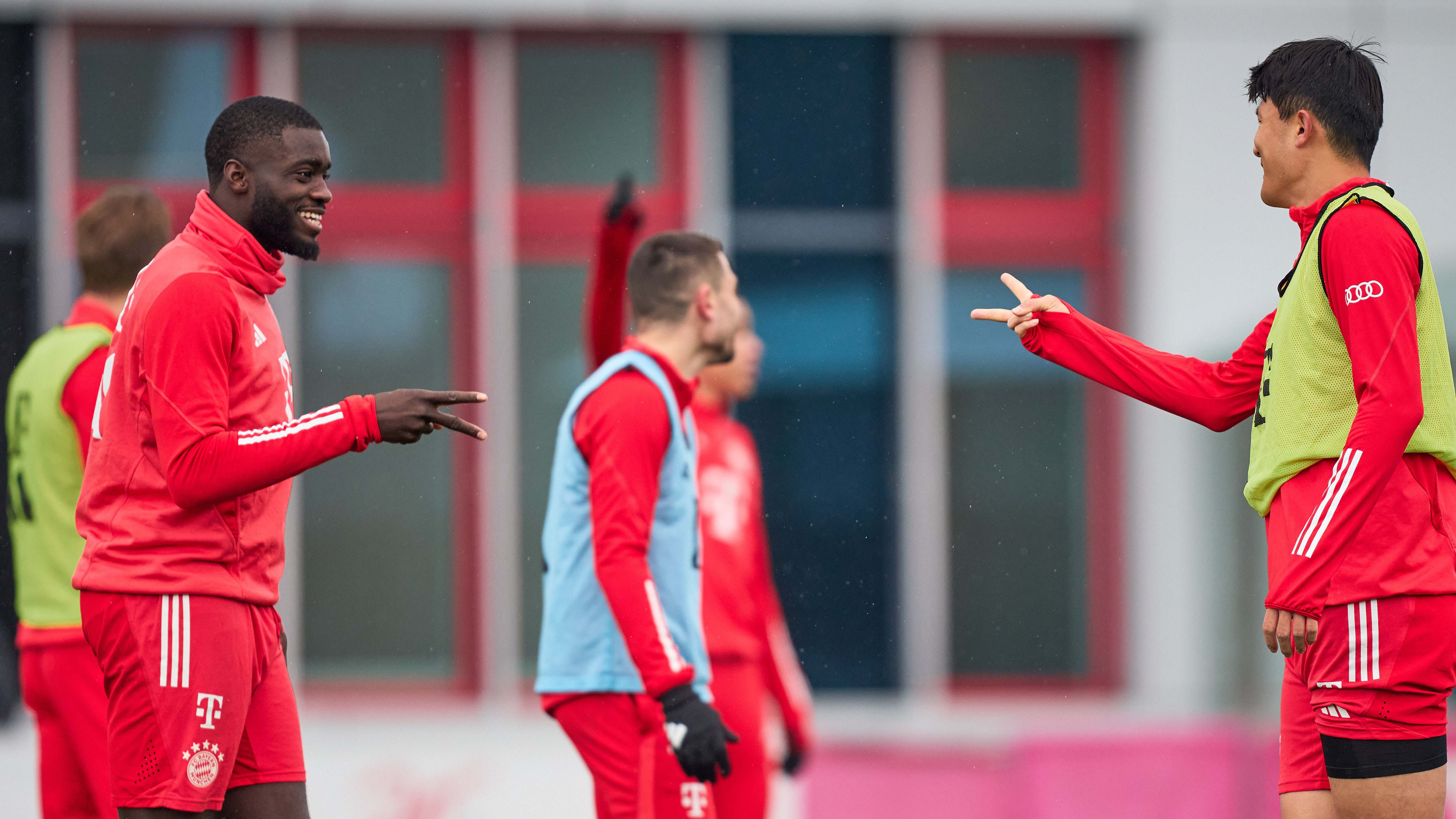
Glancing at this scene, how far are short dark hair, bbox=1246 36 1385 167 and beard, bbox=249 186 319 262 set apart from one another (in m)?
1.99

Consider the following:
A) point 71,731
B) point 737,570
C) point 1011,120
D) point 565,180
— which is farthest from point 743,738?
Result: point 1011,120

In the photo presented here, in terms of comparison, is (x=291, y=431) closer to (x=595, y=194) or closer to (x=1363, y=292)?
(x=1363, y=292)

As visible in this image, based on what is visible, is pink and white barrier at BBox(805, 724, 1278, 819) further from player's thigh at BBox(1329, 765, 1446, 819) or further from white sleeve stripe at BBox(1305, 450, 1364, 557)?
white sleeve stripe at BBox(1305, 450, 1364, 557)

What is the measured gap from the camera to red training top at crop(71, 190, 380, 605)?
2.77 meters

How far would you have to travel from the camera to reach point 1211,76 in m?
8.16

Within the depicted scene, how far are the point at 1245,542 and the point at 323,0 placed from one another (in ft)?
18.0

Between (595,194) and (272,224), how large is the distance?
5355mm

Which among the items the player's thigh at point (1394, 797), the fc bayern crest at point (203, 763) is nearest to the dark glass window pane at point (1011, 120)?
the player's thigh at point (1394, 797)

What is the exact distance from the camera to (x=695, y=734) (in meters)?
3.34

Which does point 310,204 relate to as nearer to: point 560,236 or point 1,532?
point 560,236

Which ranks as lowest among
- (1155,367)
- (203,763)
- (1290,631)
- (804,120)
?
(203,763)

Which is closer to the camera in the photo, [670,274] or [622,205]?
[670,274]

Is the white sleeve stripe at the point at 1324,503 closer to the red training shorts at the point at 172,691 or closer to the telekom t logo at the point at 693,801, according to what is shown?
the telekom t logo at the point at 693,801

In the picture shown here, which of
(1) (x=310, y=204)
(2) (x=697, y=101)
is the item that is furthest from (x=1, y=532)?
(1) (x=310, y=204)
